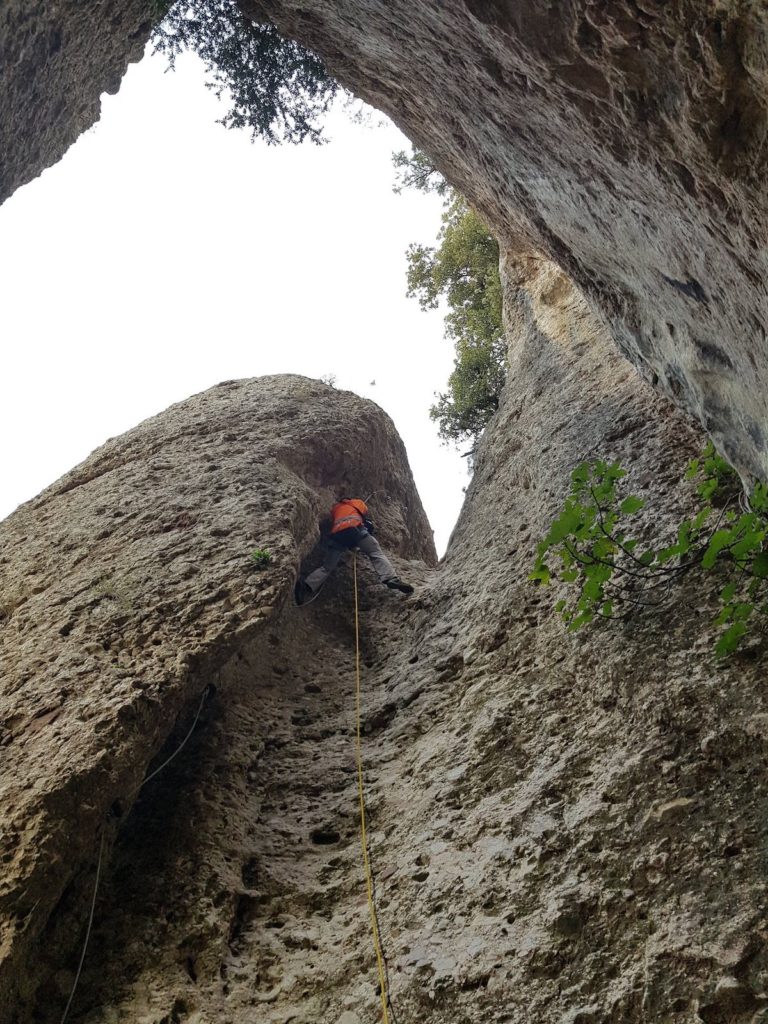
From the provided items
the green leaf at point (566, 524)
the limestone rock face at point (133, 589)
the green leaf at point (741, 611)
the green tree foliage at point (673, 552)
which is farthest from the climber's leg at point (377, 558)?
the green leaf at point (741, 611)

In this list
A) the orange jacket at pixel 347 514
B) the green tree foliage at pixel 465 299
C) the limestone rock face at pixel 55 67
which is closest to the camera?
the limestone rock face at pixel 55 67

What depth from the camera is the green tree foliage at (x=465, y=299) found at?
1523cm

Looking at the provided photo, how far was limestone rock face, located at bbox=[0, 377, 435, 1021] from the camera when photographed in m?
5.08

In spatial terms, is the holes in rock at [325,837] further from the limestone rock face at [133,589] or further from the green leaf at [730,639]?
the green leaf at [730,639]

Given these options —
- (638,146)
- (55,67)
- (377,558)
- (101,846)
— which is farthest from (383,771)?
(55,67)

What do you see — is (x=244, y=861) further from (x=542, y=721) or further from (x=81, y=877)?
(x=542, y=721)

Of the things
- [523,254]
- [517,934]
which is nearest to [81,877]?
[517,934]

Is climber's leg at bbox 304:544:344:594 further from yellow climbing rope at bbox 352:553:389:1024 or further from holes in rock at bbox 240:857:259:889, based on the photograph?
holes in rock at bbox 240:857:259:889

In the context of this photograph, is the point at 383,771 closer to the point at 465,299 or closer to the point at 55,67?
the point at 55,67

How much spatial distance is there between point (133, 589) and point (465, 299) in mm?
11691

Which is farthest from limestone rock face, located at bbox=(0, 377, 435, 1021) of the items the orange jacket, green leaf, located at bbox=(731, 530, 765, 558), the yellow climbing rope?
green leaf, located at bbox=(731, 530, 765, 558)

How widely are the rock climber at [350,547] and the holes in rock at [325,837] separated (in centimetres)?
339

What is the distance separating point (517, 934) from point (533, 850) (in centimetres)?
51

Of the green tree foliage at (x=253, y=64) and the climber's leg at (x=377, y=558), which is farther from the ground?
the green tree foliage at (x=253, y=64)
